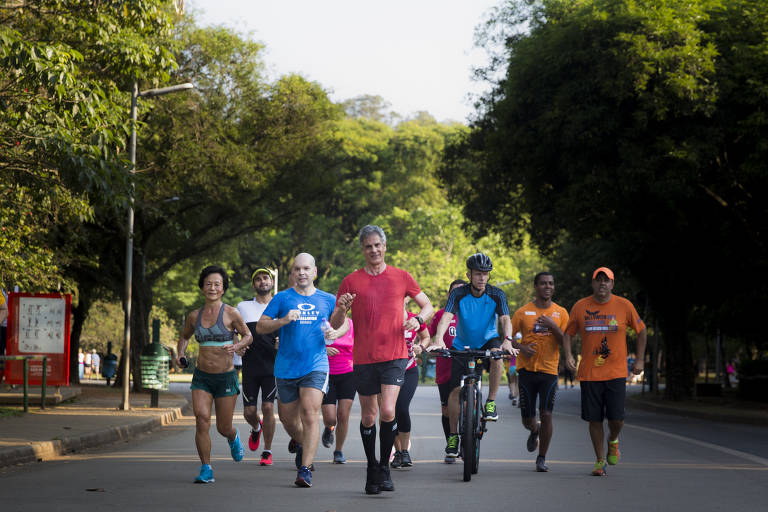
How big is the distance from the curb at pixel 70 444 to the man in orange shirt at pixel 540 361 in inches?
209

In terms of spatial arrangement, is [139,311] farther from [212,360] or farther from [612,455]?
[612,455]

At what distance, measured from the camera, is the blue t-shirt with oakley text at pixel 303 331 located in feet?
32.8

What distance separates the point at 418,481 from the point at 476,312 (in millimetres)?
1754

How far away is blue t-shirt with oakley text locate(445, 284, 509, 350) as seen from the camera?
11414 millimetres

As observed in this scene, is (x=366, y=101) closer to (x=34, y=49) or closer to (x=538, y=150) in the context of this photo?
(x=538, y=150)

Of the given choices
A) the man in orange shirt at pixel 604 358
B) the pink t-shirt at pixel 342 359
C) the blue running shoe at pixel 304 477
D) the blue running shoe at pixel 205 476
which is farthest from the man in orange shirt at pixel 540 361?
the blue running shoe at pixel 205 476

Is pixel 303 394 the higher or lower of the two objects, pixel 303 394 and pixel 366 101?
the lower

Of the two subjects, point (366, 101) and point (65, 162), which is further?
point (366, 101)

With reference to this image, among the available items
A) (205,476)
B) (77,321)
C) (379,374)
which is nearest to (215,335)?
(205,476)

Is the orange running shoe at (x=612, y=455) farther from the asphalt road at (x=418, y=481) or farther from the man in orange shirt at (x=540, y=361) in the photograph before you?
the man in orange shirt at (x=540, y=361)

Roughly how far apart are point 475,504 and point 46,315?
1440cm

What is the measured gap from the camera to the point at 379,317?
9.48 meters

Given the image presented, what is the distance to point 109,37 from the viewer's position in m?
17.5

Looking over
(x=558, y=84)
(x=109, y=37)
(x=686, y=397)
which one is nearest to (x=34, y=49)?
(x=109, y=37)
